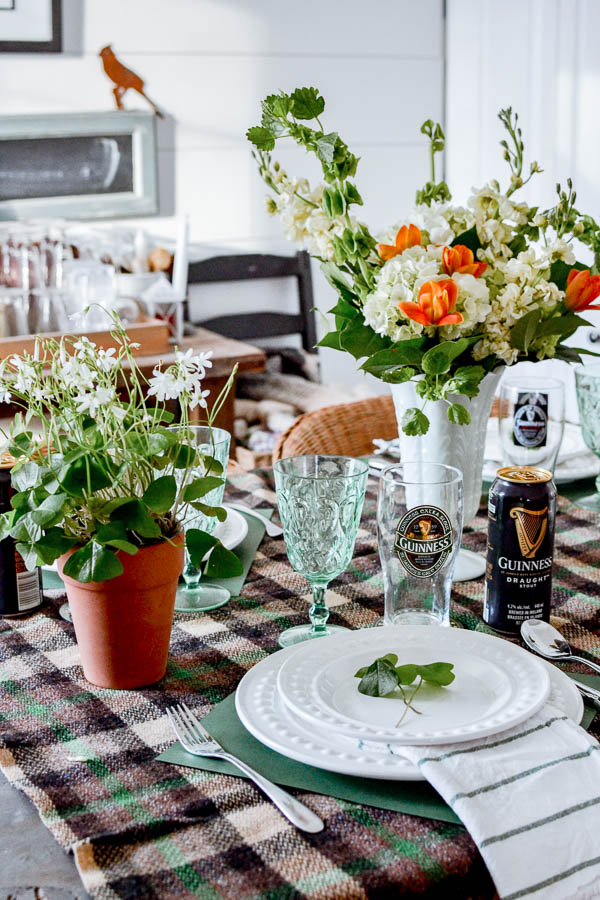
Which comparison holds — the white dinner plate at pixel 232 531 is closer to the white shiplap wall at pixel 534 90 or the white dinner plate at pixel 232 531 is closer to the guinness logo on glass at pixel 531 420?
the guinness logo on glass at pixel 531 420

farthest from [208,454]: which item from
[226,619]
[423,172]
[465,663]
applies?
[423,172]

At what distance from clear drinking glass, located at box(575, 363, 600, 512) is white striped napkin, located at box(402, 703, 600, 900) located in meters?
0.68

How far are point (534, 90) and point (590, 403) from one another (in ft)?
7.09

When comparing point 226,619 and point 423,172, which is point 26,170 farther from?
point 226,619

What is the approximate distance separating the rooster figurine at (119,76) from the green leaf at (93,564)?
243 centimetres

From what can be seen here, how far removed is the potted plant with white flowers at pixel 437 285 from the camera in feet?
3.34

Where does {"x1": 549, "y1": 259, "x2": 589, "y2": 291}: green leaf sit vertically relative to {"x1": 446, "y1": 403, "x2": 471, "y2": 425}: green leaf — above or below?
above

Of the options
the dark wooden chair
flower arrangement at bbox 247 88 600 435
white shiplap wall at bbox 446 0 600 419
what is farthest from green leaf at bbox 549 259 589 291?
the dark wooden chair

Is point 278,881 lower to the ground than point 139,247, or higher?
lower

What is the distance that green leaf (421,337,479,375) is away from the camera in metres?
1.01

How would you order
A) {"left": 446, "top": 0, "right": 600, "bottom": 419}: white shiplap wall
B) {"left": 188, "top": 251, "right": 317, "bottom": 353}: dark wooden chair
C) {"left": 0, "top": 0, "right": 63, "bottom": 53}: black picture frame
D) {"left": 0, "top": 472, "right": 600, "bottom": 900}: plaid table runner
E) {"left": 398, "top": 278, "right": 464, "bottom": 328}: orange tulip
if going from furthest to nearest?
{"left": 188, "top": 251, "right": 317, "bottom": 353}: dark wooden chair < {"left": 446, "top": 0, "right": 600, "bottom": 419}: white shiplap wall < {"left": 0, "top": 0, "right": 63, "bottom": 53}: black picture frame < {"left": 398, "top": 278, "right": 464, "bottom": 328}: orange tulip < {"left": 0, "top": 472, "right": 600, "bottom": 900}: plaid table runner

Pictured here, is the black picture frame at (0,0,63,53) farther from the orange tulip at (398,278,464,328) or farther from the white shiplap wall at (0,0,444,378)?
the orange tulip at (398,278,464,328)

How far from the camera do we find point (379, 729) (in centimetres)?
75

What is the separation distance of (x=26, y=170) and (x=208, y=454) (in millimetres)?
2203
